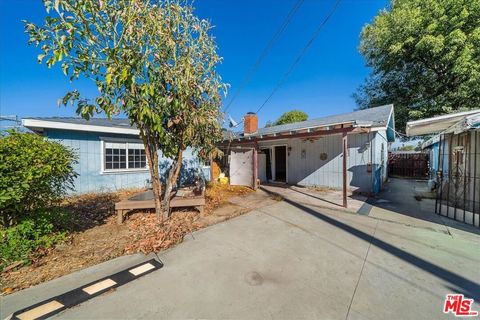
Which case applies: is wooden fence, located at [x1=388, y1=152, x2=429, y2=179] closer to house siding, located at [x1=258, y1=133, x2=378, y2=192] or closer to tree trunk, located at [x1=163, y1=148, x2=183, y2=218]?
house siding, located at [x1=258, y1=133, x2=378, y2=192]

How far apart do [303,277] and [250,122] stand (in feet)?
31.6

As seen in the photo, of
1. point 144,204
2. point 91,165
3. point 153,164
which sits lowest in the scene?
point 144,204

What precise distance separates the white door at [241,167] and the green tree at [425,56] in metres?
10.8

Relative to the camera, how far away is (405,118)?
1273 cm

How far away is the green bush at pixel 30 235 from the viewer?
2.87m

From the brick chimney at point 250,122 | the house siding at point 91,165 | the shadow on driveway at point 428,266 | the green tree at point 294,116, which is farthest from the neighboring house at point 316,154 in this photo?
the green tree at point 294,116

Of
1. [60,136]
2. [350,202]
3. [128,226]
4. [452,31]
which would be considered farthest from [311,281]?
[452,31]

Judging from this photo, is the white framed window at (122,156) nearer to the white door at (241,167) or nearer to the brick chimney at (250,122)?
the white door at (241,167)

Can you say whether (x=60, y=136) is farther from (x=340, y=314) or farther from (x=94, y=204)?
(x=340, y=314)

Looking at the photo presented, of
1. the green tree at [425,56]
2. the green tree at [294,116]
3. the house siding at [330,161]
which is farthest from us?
the green tree at [294,116]

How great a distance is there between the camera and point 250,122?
1148 centimetres

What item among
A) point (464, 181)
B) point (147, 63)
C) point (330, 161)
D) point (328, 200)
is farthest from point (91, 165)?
point (464, 181)

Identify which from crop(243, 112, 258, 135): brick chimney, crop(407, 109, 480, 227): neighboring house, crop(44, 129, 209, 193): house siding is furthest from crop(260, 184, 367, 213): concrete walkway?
crop(44, 129, 209, 193): house siding

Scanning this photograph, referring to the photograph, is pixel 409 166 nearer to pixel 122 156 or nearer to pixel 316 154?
pixel 316 154
